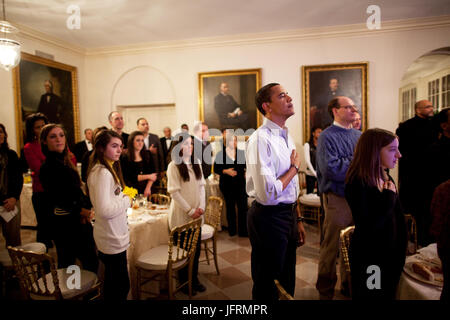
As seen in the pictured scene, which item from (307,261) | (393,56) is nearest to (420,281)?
(307,261)

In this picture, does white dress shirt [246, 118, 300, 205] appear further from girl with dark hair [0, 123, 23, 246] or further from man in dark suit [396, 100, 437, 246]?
Answer: girl with dark hair [0, 123, 23, 246]

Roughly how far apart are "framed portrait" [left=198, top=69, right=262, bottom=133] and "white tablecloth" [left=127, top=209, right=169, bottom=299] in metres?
3.88

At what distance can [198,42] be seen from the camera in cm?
677

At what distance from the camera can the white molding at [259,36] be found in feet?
18.9

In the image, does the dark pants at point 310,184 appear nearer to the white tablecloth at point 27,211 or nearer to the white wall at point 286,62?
the white wall at point 286,62

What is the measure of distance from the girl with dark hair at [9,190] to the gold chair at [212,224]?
222 cm

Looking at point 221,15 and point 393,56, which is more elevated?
point 221,15

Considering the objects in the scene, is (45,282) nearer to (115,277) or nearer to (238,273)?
(115,277)

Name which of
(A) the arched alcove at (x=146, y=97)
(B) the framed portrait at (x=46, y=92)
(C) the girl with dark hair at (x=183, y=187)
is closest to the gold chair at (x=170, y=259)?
(C) the girl with dark hair at (x=183, y=187)

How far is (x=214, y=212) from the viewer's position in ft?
12.7

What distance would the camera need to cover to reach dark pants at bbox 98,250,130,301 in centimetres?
231
